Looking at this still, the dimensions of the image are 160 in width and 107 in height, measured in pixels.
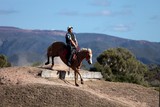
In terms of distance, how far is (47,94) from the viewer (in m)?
18.5

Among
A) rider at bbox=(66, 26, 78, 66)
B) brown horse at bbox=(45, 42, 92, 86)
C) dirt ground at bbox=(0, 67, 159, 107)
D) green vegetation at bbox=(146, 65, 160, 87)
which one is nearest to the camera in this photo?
dirt ground at bbox=(0, 67, 159, 107)

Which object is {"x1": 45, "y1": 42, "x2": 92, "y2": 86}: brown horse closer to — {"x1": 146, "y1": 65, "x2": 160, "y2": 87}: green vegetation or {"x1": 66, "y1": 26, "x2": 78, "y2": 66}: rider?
{"x1": 66, "y1": 26, "x2": 78, "y2": 66}: rider

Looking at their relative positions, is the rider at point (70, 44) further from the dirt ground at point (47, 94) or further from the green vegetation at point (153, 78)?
the green vegetation at point (153, 78)

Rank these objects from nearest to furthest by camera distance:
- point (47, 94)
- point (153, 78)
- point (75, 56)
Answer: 1. point (47, 94)
2. point (75, 56)
3. point (153, 78)

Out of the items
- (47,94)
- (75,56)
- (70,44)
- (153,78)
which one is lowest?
(47,94)

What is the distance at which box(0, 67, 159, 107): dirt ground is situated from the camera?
18.2 metres

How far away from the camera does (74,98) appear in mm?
18547

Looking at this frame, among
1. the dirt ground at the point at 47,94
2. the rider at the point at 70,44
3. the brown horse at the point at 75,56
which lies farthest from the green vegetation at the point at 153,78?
the rider at the point at 70,44

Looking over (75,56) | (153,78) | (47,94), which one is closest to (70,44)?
(75,56)

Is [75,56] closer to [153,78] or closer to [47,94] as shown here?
[47,94]

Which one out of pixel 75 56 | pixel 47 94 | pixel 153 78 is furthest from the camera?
pixel 153 78

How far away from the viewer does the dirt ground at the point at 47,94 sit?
59.8 feet

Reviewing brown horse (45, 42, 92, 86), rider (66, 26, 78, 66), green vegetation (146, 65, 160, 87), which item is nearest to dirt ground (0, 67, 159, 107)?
brown horse (45, 42, 92, 86)

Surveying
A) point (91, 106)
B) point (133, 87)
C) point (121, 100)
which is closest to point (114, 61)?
point (133, 87)
